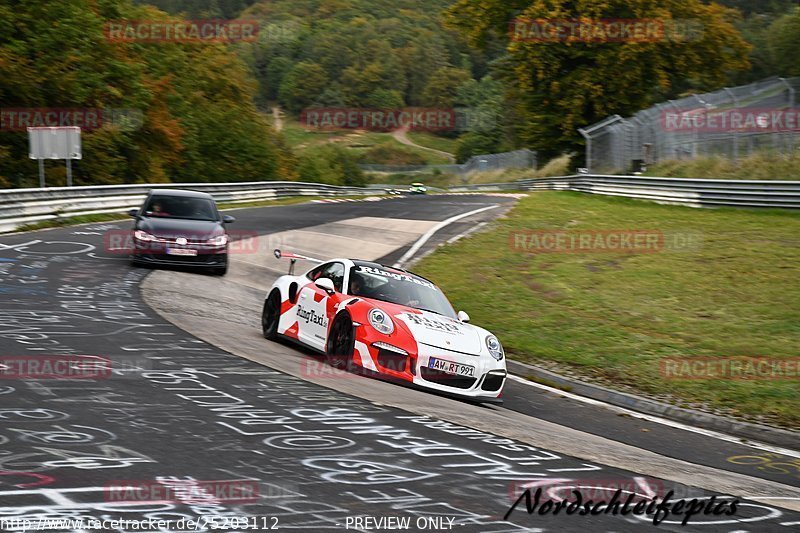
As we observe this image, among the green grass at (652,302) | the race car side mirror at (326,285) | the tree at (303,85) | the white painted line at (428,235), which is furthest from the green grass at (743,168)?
the tree at (303,85)

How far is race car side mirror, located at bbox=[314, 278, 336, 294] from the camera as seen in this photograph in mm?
11761

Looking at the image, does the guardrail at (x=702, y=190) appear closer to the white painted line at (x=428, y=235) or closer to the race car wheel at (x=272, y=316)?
the white painted line at (x=428, y=235)

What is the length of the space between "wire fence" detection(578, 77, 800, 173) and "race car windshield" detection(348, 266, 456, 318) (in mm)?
21202

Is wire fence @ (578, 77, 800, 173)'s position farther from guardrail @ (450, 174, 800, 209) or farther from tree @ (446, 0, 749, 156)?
tree @ (446, 0, 749, 156)

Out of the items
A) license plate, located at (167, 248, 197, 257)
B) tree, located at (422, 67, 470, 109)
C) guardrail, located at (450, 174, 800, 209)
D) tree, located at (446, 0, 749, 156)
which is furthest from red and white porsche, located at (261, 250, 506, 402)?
tree, located at (422, 67, 470, 109)

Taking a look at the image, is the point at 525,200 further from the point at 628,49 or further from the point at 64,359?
the point at 64,359

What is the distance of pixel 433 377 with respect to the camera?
10.6 m

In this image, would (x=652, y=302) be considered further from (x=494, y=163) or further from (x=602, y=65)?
(x=494, y=163)

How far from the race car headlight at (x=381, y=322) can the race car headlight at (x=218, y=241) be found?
8.29 m

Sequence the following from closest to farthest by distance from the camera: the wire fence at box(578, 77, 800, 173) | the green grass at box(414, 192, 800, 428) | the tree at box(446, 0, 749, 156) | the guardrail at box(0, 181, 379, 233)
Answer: the green grass at box(414, 192, 800, 428), the guardrail at box(0, 181, 379, 233), the wire fence at box(578, 77, 800, 173), the tree at box(446, 0, 749, 156)

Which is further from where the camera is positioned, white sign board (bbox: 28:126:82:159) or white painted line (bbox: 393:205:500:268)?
white sign board (bbox: 28:126:82:159)

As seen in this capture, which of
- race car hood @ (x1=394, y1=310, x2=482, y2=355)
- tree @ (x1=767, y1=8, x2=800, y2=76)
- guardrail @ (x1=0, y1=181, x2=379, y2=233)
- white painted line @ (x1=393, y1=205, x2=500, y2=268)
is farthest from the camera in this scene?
tree @ (x1=767, y1=8, x2=800, y2=76)

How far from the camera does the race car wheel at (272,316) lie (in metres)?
13.1

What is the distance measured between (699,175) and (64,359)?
93.6ft
